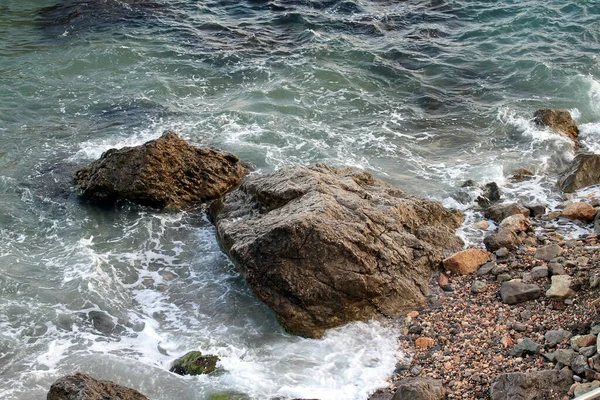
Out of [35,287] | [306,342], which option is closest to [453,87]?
[306,342]

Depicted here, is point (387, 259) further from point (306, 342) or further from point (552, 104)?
point (552, 104)

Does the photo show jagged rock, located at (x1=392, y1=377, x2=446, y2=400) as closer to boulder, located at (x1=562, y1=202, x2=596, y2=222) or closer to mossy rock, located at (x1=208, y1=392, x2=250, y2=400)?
mossy rock, located at (x1=208, y1=392, x2=250, y2=400)

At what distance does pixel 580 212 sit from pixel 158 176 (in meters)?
8.18

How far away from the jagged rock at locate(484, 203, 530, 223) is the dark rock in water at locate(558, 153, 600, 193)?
1631 millimetres

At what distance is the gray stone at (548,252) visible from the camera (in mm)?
11484

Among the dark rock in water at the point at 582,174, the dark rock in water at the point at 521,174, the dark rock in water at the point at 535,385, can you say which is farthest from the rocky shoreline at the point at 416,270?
the dark rock in water at the point at 521,174

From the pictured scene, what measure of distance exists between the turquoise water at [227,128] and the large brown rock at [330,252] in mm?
434

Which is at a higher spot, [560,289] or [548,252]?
[560,289]

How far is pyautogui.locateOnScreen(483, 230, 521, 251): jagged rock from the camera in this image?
472 inches

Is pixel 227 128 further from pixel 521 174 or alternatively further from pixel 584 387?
pixel 584 387

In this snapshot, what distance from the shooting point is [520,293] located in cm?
1037

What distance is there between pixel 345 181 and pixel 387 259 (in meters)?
2.09

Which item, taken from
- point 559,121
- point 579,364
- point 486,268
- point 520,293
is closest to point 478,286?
point 486,268

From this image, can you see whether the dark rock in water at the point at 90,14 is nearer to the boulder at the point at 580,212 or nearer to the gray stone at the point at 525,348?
the boulder at the point at 580,212
